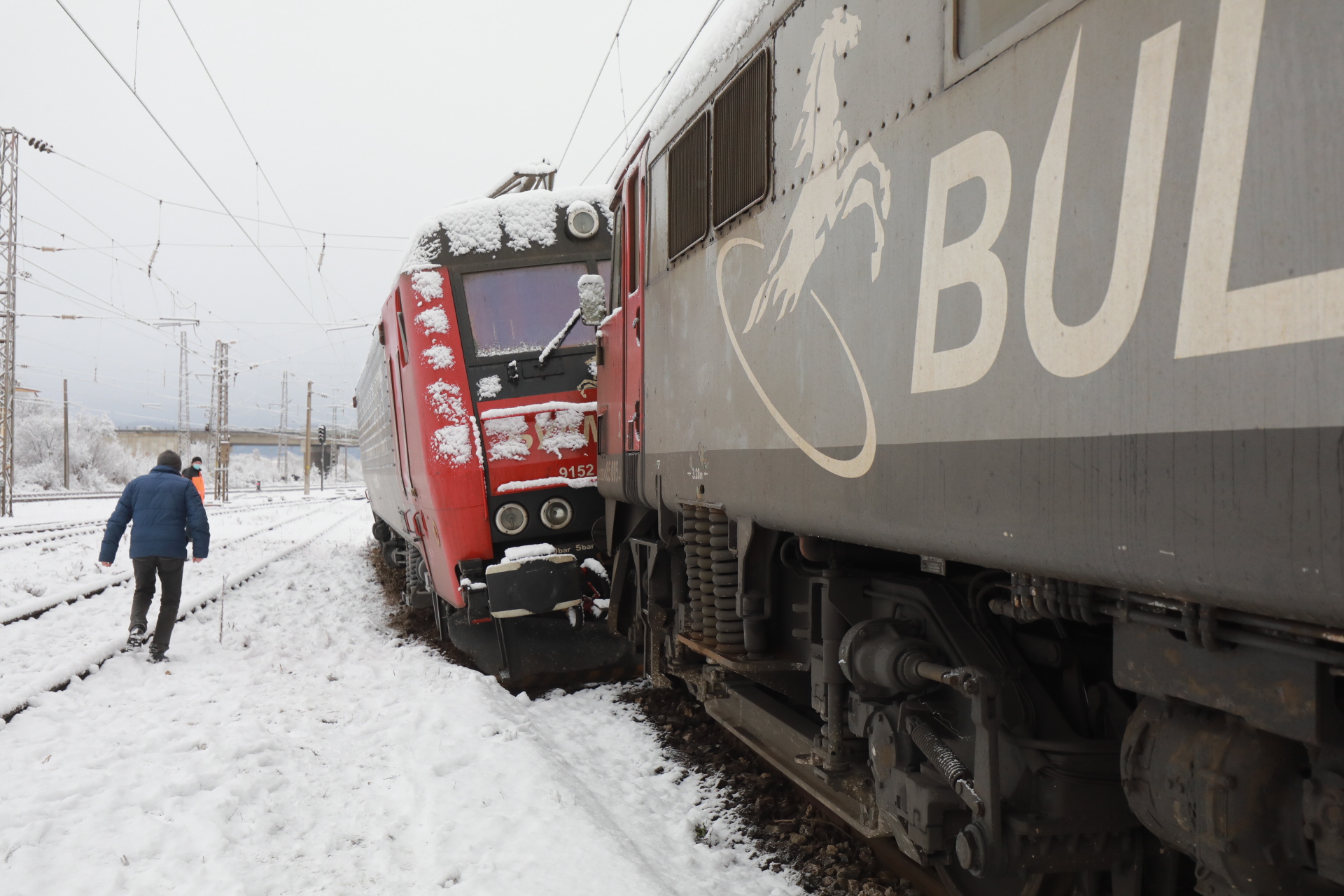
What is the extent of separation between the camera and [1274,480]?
153cm

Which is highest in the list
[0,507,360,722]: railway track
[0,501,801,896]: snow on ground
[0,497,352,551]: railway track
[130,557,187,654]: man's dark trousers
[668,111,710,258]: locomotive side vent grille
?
[668,111,710,258]: locomotive side vent grille

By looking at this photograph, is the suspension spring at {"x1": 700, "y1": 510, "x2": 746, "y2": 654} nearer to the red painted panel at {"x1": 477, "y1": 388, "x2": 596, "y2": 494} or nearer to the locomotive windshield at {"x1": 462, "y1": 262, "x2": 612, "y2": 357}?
the red painted panel at {"x1": 477, "y1": 388, "x2": 596, "y2": 494}

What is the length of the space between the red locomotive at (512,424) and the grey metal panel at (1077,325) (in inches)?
136

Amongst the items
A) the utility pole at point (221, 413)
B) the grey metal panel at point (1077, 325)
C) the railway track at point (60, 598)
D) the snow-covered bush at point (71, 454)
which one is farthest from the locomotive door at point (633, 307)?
the snow-covered bush at point (71, 454)

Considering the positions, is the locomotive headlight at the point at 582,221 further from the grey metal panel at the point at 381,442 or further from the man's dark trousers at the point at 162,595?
the man's dark trousers at the point at 162,595

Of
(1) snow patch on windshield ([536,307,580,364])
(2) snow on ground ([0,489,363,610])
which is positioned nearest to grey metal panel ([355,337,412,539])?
(1) snow patch on windshield ([536,307,580,364])

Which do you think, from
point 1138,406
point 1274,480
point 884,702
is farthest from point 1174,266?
point 884,702

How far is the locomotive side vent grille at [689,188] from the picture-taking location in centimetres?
435

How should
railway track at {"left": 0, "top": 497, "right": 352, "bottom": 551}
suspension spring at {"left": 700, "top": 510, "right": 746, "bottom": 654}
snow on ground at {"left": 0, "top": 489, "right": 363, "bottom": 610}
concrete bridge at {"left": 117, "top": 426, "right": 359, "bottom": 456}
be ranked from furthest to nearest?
1. concrete bridge at {"left": 117, "top": 426, "right": 359, "bottom": 456}
2. railway track at {"left": 0, "top": 497, "right": 352, "bottom": 551}
3. snow on ground at {"left": 0, "top": 489, "right": 363, "bottom": 610}
4. suspension spring at {"left": 700, "top": 510, "right": 746, "bottom": 654}

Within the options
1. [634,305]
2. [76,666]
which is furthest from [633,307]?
[76,666]

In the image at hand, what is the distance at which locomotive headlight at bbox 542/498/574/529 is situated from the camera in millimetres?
6812

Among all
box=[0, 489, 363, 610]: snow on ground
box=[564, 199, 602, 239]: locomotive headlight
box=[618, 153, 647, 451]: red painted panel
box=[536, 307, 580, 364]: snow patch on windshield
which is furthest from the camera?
box=[0, 489, 363, 610]: snow on ground

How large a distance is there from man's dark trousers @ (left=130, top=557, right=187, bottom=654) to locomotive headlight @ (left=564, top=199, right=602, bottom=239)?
443 centimetres

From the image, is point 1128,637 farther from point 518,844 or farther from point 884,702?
point 518,844
